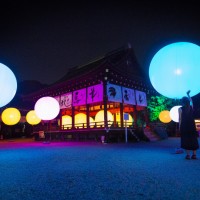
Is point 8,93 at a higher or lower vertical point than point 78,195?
higher

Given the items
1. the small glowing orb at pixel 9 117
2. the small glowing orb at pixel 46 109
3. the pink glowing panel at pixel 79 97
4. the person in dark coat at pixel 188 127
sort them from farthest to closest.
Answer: the pink glowing panel at pixel 79 97 < the small glowing orb at pixel 9 117 < the small glowing orb at pixel 46 109 < the person in dark coat at pixel 188 127

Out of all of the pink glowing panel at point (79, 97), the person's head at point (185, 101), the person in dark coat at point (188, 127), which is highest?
the pink glowing panel at point (79, 97)

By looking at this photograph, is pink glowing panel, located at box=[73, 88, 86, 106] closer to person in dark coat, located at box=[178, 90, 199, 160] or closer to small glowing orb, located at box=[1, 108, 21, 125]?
small glowing orb, located at box=[1, 108, 21, 125]

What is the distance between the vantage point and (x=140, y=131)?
14.6m

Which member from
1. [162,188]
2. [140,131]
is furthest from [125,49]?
[162,188]

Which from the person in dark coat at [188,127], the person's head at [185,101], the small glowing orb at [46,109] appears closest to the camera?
the person in dark coat at [188,127]

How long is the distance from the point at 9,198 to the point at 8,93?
129 inches

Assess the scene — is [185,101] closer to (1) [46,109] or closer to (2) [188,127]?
(2) [188,127]

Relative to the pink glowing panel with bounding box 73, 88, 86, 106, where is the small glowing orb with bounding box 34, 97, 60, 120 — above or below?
below

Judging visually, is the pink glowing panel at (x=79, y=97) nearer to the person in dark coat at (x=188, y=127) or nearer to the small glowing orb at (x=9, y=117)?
the small glowing orb at (x=9, y=117)

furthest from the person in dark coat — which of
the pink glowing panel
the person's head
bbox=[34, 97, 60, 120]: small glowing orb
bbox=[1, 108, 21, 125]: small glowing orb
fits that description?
bbox=[1, 108, 21, 125]: small glowing orb

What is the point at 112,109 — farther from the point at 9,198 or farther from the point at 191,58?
the point at 9,198

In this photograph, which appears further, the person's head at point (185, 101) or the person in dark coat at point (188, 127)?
the person's head at point (185, 101)

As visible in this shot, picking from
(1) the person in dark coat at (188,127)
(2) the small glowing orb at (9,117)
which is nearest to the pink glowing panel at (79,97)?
(2) the small glowing orb at (9,117)
